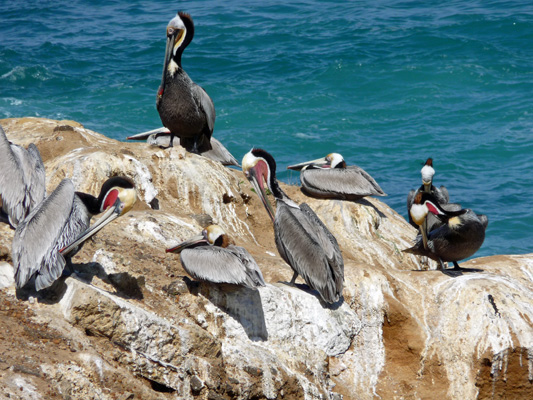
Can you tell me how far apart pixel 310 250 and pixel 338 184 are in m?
3.56

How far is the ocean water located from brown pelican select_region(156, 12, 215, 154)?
709 centimetres

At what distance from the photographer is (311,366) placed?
6250mm

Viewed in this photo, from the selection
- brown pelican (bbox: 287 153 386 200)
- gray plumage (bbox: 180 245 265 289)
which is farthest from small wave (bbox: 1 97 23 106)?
gray plumage (bbox: 180 245 265 289)

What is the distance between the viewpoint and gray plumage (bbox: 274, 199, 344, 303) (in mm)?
6402

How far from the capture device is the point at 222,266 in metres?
5.83

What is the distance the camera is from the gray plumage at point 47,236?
5.13 metres

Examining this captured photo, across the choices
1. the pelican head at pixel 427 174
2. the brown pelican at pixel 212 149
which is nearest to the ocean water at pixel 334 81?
the pelican head at pixel 427 174

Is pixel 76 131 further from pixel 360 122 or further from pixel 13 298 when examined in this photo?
pixel 360 122

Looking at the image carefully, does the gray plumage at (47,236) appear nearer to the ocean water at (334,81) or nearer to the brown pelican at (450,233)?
the brown pelican at (450,233)

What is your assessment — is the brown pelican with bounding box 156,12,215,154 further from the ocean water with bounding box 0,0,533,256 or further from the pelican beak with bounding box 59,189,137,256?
the ocean water with bounding box 0,0,533,256

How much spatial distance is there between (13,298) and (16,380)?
3.25 feet

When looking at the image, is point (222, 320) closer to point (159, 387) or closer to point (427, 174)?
point (159, 387)

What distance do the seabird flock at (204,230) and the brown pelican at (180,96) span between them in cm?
1

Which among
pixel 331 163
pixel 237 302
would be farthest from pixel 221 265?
pixel 331 163
